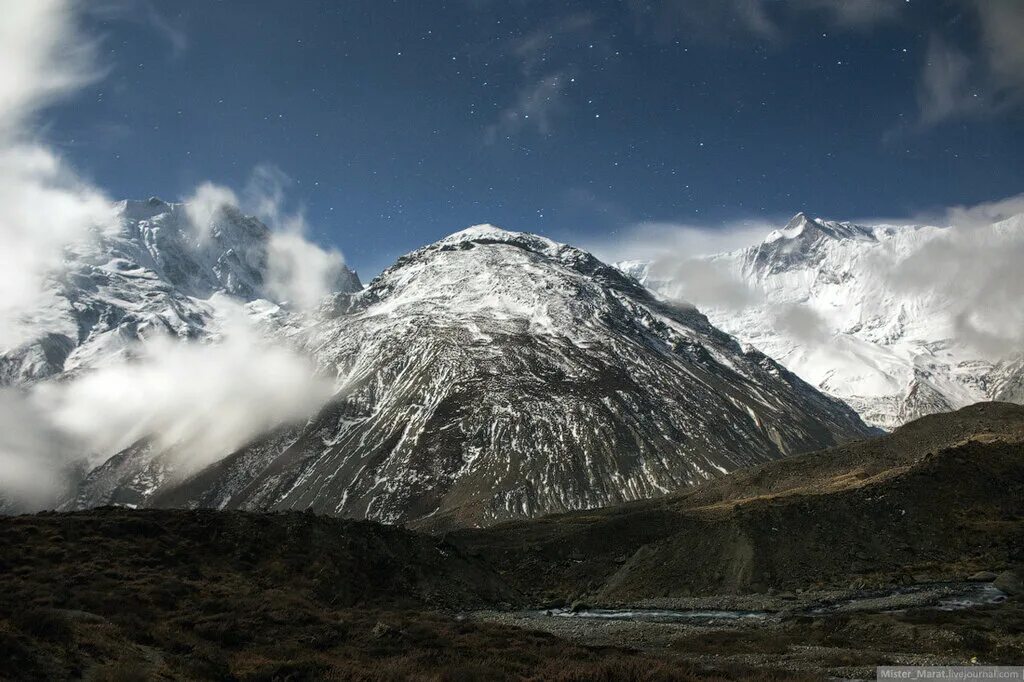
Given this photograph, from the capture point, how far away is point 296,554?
58.4 metres

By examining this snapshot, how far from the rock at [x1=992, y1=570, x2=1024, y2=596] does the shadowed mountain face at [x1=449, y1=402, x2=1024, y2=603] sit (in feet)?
16.1

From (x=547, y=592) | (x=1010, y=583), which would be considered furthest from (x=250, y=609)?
(x=1010, y=583)

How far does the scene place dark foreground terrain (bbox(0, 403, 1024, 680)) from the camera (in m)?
32.6

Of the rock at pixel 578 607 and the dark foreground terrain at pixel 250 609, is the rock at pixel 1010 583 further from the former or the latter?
the rock at pixel 578 607

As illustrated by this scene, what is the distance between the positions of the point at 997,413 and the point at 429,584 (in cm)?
12893

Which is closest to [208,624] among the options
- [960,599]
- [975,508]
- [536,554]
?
[960,599]

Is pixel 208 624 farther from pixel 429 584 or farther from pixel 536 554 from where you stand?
pixel 536 554

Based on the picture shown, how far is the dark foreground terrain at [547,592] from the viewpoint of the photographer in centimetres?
3256

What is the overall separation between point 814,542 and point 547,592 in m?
32.9

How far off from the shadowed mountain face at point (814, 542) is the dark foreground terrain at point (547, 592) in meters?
0.30

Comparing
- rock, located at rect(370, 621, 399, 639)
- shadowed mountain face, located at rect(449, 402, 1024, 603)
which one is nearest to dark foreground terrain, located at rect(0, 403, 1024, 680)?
rock, located at rect(370, 621, 399, 639)

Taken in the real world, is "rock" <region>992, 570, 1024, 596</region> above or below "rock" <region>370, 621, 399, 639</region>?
below

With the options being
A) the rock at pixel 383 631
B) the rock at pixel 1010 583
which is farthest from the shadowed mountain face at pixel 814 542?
the rock at pixel 383 631

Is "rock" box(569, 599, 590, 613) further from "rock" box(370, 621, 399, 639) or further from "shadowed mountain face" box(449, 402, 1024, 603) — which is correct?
"rock" box(370, 621, 399, 639)
